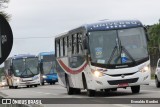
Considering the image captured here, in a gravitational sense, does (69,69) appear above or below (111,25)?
below

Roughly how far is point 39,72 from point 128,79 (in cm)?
3263

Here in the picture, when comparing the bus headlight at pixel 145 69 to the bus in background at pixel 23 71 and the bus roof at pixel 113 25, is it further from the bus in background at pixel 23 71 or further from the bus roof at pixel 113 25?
the bus in background at pixel 23 71

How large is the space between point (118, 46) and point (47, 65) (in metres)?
35.2

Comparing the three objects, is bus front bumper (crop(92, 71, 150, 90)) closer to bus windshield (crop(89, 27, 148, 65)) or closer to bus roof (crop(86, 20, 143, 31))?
bus windshield (crop(89, 27, 148, 65))

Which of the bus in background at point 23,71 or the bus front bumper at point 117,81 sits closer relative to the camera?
the bus front bumper at point 117,81

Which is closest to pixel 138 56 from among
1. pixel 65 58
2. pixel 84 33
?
pixel 84 33

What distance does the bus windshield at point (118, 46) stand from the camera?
22.0 m

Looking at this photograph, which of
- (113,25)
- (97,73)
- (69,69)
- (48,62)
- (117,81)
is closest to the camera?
(117,81)

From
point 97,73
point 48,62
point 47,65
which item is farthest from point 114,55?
point 48,62

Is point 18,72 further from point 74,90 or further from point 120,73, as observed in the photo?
point 120,73

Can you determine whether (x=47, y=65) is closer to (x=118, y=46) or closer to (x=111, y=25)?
(x=111, y=25)

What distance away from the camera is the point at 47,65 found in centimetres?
5697

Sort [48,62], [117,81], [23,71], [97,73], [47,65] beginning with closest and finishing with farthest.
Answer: [117,81] → [97,73] → [23,71] → [47,65] → [48,62]

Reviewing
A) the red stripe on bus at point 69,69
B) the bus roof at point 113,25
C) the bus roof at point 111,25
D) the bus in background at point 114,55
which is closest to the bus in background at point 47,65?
the red stripe on bus at point 69,69
